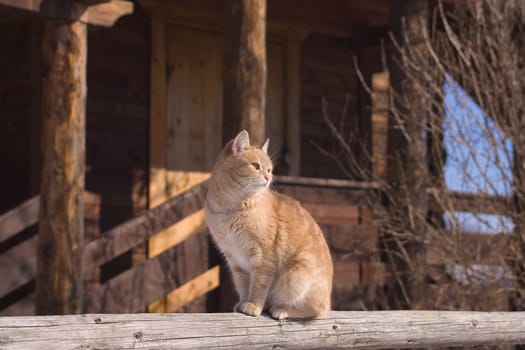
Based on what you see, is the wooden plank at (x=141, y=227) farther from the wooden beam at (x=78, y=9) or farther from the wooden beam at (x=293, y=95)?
the wooden beam at (x=293, y=95)

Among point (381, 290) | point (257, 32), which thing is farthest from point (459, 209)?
point (257, 32)

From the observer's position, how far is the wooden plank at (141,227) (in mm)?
7039

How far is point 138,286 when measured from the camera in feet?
23.7

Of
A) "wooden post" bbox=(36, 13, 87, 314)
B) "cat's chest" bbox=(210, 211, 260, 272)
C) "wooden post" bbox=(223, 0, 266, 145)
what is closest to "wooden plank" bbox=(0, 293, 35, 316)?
"wooden post" bbox=(36, 13, 87, 314)

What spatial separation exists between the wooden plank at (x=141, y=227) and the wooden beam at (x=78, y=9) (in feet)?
5.17

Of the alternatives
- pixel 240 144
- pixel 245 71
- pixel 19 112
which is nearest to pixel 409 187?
pixel 245 71

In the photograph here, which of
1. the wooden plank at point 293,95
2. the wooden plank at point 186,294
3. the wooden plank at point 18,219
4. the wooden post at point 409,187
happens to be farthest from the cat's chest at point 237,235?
the wooden plank at point 293,95

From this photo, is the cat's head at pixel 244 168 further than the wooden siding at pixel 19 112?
No

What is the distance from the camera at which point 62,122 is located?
643 centimetres

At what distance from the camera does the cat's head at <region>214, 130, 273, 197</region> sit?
4512mm

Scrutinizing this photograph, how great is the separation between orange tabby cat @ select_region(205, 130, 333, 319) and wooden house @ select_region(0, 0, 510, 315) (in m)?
2.20

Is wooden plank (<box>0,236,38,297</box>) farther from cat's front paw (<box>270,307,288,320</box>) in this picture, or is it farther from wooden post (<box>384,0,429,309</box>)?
wooden post (<box>384,0,429,309</box>)

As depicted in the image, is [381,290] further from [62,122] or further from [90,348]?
[90,348]

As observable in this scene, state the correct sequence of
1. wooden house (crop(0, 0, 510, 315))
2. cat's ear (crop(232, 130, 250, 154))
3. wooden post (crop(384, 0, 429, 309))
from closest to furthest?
cat's ear (crop(232, 130, 250, 154))
wooden house (crop(0, 0, 510, 315))
wooden post (crop(384, 0, 429, 309))
